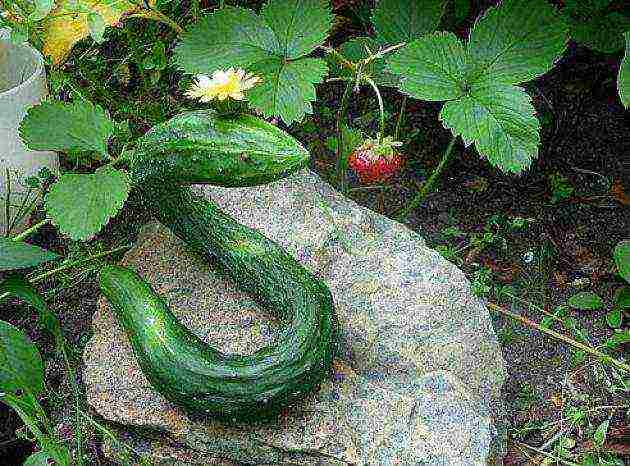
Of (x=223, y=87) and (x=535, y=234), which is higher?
(x=223, y=87)

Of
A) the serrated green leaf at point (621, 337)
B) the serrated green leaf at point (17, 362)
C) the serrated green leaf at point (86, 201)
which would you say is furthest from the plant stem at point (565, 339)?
the serrated green leaf at point (17, 362)

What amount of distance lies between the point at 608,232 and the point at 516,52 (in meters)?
0.64

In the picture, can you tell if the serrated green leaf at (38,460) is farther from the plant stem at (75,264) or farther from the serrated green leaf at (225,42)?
the serrated green leaf at (225,42)

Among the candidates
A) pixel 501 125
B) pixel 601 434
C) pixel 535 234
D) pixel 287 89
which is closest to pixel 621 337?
pixel 601 434

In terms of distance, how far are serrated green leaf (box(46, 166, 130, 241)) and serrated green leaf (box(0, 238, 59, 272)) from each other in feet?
0.28

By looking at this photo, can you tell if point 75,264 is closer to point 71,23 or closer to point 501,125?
point 71,23

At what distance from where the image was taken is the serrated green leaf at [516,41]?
1.76 meters

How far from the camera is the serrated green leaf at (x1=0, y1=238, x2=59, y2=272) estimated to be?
1656 mm

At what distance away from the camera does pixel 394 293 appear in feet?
5.88

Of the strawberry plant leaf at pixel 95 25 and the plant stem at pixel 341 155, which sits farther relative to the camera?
the plant stem at pixel 341 155

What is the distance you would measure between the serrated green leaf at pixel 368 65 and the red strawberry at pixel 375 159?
0.72 ft

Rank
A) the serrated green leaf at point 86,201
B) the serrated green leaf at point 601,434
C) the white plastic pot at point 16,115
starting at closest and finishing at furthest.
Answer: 1. the serrated green leaf at point 86,201
2. the serrated green leaf at point 601,434
3. the white plastic pot at point 16,115

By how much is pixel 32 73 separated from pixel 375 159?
2.79 ft

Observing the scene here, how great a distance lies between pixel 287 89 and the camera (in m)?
1.72
